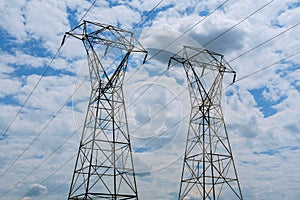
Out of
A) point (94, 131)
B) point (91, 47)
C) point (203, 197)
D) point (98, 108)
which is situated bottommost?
point (203, 197)

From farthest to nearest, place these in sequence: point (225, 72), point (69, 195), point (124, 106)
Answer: point (225, 72), point (124, 106), point (69, 195)

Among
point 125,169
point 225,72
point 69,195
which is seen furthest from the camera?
point 225,72

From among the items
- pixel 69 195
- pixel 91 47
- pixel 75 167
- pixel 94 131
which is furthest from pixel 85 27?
pixel 69 195

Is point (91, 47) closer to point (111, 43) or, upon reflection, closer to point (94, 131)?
point (111, 43)

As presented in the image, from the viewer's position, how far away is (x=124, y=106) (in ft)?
107

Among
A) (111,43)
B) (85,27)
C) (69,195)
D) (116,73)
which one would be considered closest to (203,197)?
(69,195)

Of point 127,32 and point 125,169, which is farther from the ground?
point 127,32

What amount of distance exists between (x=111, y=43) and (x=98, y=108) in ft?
20.1

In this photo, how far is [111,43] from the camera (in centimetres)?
3297

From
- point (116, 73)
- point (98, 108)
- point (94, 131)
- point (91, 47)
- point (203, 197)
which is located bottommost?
point (203, 197)

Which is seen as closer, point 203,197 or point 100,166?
point 100,166

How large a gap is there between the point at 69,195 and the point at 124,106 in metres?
9.10

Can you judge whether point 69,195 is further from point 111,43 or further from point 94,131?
point 111,43

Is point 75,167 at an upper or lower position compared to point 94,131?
lower
